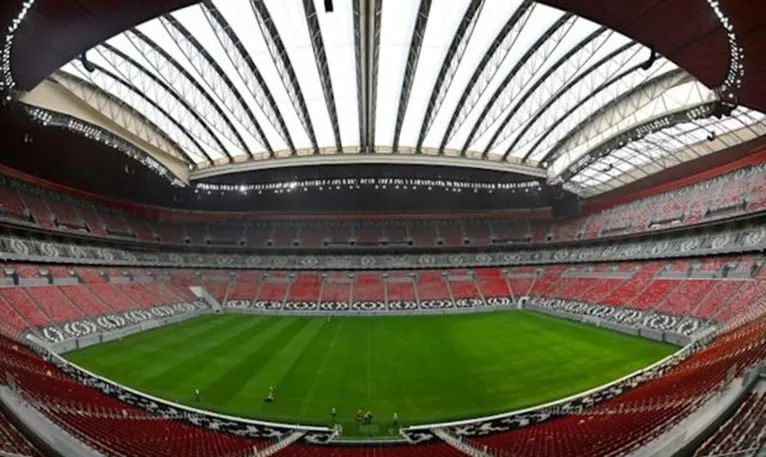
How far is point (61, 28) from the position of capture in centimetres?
1437

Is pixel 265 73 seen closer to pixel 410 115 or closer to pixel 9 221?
pixel 410 115

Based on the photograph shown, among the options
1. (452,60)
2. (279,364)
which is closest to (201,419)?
(279,364)

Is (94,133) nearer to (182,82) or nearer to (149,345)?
(182,82)

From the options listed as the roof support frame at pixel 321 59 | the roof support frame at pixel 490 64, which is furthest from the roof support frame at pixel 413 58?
the roof support frame at pixel 321 59

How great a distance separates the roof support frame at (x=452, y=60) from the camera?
63.7 feet

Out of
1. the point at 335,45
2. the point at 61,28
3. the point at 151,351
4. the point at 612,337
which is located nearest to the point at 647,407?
the point at 612,337

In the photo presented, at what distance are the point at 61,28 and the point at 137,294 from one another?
95.4 feet

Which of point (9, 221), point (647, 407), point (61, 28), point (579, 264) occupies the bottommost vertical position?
point (647, 407)

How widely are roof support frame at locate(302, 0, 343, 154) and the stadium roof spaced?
8 centimetres

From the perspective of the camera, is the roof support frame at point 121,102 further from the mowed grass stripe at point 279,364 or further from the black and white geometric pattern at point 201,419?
the mowed grass stripe at point 279,364

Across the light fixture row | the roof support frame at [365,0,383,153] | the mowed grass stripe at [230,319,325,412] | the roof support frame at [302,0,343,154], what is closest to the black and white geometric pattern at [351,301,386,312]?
the mowed grass stripe at [230,319,325,412]

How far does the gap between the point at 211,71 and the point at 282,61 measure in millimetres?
4873

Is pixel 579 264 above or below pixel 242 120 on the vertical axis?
below

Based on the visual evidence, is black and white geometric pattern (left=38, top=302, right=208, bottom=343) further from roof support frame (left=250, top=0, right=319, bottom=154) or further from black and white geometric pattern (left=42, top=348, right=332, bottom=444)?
roof support frame (left=250, top=0, right=319, bottom=154)
